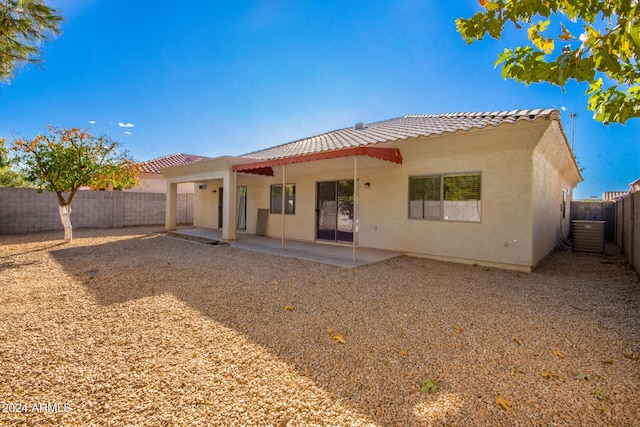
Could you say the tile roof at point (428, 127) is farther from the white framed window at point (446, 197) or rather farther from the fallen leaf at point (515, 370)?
the fallen leaf at point (515, 370)

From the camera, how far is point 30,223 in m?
13.0

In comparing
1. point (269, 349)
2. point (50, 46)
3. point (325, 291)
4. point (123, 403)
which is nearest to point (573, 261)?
point (325, 291)

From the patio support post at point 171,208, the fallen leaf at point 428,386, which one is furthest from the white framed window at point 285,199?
the fallen leaf at point 428,386

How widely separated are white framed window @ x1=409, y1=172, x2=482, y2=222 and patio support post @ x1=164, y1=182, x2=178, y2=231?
38.2 feet

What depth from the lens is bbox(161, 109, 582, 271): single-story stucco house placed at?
6.61 metres

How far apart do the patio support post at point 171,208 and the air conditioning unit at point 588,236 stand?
16.7m

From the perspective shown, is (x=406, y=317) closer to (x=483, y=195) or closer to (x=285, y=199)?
(x=483, y=195)

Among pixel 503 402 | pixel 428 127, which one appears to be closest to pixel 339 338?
pixel 503 402

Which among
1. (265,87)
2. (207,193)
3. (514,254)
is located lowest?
(514,254)

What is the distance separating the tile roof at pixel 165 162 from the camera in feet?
70.0

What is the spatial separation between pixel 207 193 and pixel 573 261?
1542 cm

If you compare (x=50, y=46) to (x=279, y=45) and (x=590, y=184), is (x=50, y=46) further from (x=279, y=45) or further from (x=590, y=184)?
(x=590, y=184)

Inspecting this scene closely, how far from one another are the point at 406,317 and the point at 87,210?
55.6ft

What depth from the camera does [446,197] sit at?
769cm
